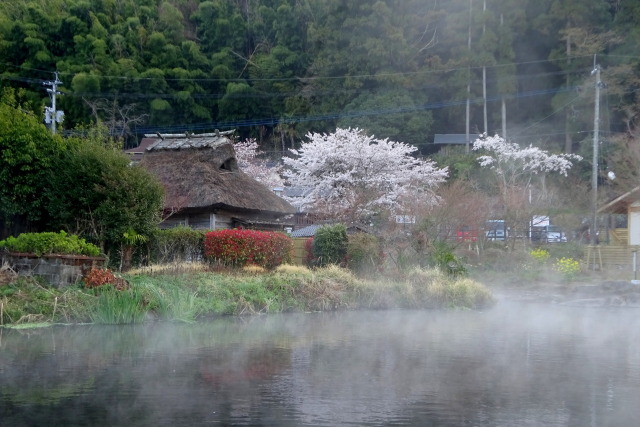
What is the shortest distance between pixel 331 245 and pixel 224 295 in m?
5.87

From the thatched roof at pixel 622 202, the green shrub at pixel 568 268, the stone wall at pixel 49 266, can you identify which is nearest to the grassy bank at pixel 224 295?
the stone wall at pixel 49 266

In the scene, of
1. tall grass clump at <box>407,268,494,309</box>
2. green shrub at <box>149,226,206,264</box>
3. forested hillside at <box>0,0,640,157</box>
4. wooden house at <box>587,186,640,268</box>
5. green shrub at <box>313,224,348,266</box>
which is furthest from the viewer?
forested hillside at <box>0,0,640,157</box>

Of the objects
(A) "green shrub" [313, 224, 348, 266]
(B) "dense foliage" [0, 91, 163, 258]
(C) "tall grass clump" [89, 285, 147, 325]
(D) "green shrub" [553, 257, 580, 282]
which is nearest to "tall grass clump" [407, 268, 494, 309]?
(A) "green shrub" [313, 224, 348, 266]

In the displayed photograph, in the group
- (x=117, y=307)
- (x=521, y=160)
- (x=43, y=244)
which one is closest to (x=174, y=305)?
(x=117, y=307)

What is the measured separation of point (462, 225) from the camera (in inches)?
1213

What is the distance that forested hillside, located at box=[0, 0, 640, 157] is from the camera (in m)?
46.7

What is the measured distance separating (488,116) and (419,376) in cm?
4322

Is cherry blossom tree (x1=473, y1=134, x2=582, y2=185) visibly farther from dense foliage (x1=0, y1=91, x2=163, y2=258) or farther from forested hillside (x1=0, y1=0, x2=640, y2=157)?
A: dense foliage (x1=0, y1=91, x2=163, y2=258)

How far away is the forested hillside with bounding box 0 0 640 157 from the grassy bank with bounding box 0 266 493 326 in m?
25.7

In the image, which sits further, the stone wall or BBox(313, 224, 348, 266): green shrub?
BBox(313, 224, 348, 266): green shrub

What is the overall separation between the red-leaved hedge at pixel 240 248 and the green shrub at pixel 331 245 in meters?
Answer: 1.56

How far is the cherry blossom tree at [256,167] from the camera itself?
44.7 m

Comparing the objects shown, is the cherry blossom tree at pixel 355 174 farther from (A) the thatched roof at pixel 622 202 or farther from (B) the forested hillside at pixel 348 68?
(B) the forested hillside at pixel 348 68

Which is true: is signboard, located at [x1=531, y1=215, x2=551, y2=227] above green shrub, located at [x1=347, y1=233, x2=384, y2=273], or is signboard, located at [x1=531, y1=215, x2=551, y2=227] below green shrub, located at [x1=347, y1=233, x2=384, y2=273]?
above
